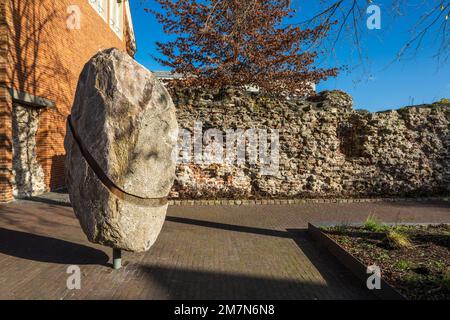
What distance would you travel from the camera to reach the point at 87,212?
13.7 ft

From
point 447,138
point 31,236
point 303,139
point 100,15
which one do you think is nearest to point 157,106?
point 31,236

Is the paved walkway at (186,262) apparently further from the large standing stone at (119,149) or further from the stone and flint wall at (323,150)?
the stone and flint wall at (323,150)

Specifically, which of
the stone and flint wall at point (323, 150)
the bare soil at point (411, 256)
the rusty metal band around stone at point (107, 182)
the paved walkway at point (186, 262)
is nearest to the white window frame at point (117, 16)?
the stone and flint wall at point (323, 150)

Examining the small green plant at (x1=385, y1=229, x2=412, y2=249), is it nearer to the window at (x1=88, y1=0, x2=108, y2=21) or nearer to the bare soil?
the bare soil

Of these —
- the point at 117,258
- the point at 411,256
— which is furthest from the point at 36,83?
the point at 411,256

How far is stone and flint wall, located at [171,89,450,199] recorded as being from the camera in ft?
35.7

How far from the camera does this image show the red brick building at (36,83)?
9.32 metres

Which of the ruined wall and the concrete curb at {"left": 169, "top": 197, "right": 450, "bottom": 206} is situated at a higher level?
the ruined wall

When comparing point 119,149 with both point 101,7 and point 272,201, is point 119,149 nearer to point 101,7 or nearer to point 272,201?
point 272,201

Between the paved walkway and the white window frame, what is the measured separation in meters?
14.1

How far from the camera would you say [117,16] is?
20.1m

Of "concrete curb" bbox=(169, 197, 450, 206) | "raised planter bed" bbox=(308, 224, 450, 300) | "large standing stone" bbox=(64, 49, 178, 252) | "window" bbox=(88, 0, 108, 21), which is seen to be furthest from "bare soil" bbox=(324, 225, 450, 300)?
"window" bbox=(88, 0, 108, 21)
